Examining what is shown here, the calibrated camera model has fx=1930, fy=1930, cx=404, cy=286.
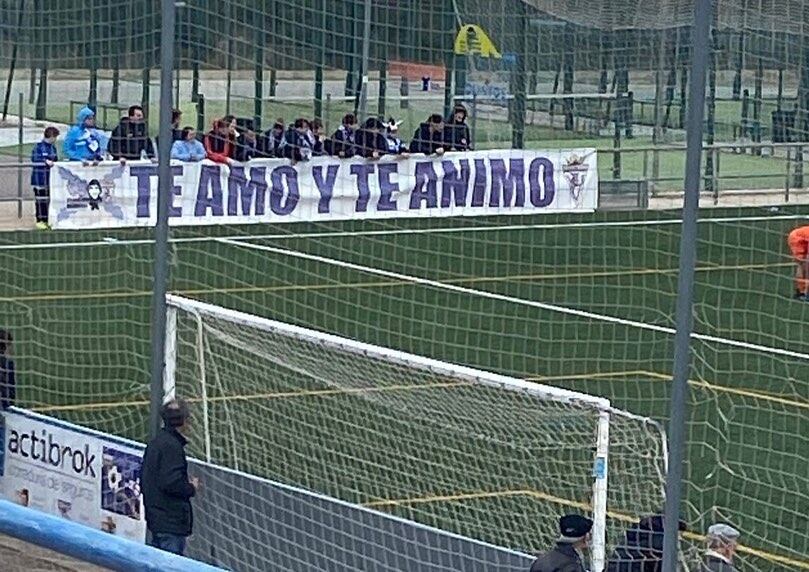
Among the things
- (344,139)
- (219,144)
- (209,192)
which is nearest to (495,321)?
(344,139)

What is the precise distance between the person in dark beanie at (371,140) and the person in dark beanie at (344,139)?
9 cm

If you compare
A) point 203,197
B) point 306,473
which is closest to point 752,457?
point 306,473

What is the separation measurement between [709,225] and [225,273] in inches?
291

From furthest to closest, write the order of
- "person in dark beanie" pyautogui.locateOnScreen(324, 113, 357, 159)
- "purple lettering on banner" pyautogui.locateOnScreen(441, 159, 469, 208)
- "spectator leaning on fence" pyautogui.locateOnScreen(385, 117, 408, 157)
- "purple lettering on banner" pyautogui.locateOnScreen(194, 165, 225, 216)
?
"purple lettering on banner" pyautogui.locateOnScreen(441, 159, 469, 208) < "spectator leaning on fence" pyautogui.locateOnScreen(385, 117, 408, 157) < "person in dark beanie" pyautogui.locateOnScreen(324, 113, 357, 159) < "purple lettering on banner" pyautogui.locateOnScreen(194, 165, 225, 216)

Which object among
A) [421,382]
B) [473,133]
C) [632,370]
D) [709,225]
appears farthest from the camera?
[709,225]

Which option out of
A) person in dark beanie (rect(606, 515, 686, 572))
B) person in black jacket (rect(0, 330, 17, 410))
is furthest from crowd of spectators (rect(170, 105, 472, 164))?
person in dark beanie (rect(606, 515, 686, 572))

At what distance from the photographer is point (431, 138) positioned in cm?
2297

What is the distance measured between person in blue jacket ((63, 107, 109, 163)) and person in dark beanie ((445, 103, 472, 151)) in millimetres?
4471

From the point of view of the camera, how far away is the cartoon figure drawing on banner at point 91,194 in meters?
23.0

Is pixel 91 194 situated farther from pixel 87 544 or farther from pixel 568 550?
pixel 87 544

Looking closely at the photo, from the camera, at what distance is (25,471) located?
38.7 ft

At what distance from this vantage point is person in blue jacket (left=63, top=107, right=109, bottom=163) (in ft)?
79.7

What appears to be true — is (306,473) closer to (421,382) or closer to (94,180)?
(421,382)

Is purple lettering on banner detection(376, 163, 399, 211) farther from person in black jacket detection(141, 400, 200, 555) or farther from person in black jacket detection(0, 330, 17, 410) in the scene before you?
person in black jacket detection(141, 400, 200, 555)
